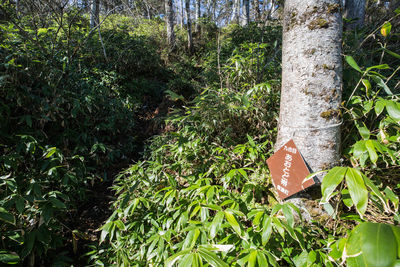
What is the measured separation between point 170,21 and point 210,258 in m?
6.80

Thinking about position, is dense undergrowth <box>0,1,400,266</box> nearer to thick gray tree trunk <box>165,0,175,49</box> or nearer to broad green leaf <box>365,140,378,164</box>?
broad green leaf <box>365,140,378,164</box>

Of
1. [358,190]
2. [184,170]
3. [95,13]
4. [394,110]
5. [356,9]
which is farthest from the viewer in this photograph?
[95,13]

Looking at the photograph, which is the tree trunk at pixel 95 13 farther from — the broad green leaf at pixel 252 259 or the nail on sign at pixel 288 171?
the broad green leaf at pixel 252 259

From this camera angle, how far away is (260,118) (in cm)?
191

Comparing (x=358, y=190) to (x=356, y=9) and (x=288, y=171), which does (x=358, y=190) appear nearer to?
(x=288, y=171)

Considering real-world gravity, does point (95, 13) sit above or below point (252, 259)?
above

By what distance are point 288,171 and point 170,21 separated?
6.40m

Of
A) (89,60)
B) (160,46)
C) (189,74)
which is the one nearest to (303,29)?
(189,74)

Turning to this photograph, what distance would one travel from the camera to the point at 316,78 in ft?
3.70

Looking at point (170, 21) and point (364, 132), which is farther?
point (170, 21)

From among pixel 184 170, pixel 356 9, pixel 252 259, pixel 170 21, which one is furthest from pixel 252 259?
pixel 170 21

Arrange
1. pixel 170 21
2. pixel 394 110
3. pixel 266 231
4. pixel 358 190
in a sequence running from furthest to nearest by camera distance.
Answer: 1. pixel 170 21
2. pixel 394 110
3. pixel 266 231
4. pixel 358 190

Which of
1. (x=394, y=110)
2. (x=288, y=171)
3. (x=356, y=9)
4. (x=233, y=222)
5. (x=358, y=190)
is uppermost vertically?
(x=356, y=9)

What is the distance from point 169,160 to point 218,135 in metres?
0.64
